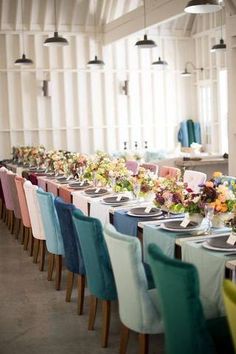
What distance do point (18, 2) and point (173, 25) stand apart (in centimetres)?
418

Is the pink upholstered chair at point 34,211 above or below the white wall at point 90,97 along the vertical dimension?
below

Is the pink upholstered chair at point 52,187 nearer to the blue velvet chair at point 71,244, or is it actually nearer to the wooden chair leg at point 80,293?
the blue velvet chair at point 71,244

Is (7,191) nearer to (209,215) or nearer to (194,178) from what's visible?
(194,178)

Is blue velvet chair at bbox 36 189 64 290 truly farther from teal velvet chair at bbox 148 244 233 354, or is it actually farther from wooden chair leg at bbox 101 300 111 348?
teal velvet chair at bbox 148 244 233 354

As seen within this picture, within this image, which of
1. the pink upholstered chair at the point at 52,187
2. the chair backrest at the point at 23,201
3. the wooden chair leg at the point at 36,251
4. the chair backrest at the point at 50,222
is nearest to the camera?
the chair backrest at the point at 50,222

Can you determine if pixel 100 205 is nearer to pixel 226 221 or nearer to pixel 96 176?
pixel 96 176

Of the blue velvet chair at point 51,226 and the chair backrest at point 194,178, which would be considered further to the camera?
the chair backrest at point 194,178

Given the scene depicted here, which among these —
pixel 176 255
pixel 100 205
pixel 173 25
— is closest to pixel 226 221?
pixel 176 255

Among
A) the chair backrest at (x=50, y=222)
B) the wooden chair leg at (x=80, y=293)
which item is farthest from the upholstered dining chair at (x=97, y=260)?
the chair backrest at (x=50, y=222)

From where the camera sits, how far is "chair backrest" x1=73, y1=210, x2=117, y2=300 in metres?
3.69

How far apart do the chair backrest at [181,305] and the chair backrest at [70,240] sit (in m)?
1.78

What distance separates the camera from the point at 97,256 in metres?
3.74

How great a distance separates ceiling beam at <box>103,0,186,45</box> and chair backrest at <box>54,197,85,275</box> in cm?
649

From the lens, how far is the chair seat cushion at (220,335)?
2746 mm
